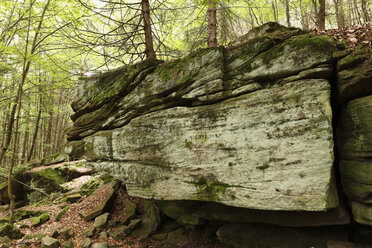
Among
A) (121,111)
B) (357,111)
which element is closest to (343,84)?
(357,111)

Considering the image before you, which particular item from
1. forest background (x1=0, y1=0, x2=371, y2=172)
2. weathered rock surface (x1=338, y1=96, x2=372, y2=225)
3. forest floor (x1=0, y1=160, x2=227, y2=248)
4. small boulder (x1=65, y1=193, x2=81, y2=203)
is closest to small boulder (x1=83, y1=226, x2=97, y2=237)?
forest floor (x1=0, y1=160, x2=227, y2=248)

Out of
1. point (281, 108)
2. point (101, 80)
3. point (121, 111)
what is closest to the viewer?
point (281, 108)

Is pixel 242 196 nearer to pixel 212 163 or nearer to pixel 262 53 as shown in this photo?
pixel 212 163

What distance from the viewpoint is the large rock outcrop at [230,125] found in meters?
4.33

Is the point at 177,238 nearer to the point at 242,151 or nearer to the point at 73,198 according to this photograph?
the point at 242,151

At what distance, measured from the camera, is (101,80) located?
24.8ft

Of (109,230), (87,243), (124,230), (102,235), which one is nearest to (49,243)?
(87,243)

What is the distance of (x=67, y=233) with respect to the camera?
7418mm

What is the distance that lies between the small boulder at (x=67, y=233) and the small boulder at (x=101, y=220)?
0.80 metres

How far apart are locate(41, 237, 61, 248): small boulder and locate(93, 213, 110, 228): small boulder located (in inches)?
53.7

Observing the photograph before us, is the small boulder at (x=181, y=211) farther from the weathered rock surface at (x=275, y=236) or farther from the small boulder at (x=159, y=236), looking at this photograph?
the weathered rock surface at (x=275, y=236)

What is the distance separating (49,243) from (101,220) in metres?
1.85

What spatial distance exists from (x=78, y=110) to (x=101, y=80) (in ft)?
5.30

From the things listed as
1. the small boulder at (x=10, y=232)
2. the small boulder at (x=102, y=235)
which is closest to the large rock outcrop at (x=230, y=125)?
the small boulder at (x=102, y=235)
